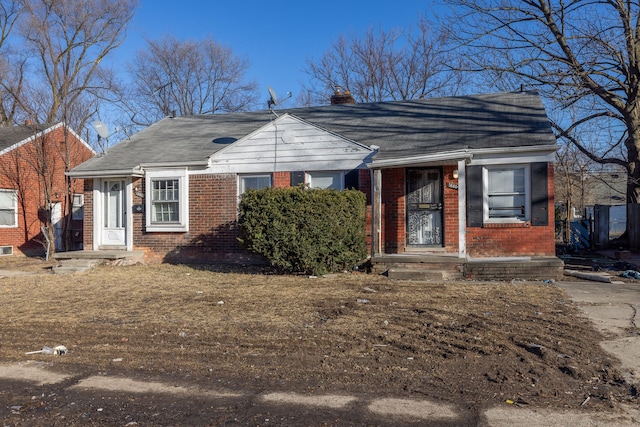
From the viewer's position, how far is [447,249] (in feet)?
39.9

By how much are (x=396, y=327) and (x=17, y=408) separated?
417 centimetres

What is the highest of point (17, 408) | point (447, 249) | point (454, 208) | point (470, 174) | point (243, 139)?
point (243, 139)

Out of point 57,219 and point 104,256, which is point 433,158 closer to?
point 104,256

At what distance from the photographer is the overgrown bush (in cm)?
1084

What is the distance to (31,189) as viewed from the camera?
20391 mm

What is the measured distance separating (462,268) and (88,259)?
9.49m

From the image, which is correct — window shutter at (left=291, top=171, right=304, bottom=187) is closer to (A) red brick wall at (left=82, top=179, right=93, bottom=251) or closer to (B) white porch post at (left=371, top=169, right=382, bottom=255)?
(B) white porch post at (left=371, top=169, right=382, bottom=255)

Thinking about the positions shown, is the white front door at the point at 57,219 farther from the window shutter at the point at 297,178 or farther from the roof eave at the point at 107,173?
the window shutter at the point at 297,178

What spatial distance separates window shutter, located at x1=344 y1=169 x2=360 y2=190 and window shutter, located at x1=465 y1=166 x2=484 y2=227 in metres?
→ 2.57

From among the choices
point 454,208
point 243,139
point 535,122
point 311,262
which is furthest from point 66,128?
point 535,122

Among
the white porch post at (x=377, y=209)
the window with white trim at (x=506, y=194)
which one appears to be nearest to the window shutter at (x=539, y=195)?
the window with white trim at (x=506, y=194)

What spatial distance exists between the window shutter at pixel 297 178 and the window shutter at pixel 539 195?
5.40m

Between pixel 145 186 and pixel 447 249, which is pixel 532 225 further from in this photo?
pixel 145 186

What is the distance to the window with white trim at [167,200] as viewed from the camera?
548 inches
